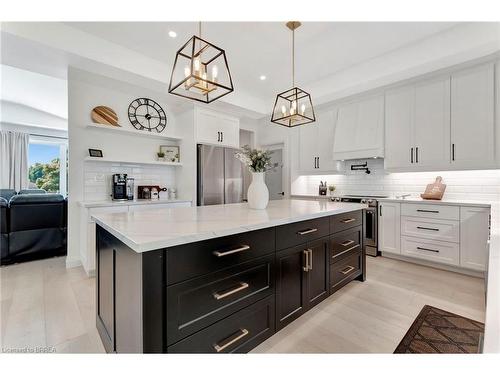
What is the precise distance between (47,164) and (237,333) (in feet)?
27.7

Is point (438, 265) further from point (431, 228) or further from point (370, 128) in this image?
point (370, 128)

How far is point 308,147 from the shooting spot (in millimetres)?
4926

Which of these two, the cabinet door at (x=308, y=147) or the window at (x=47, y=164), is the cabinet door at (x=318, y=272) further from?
the window at (x=47, y=164)

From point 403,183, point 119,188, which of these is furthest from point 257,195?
point 403,183

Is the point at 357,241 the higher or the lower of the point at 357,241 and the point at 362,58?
the lower

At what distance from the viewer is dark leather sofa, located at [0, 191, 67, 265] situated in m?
3.31

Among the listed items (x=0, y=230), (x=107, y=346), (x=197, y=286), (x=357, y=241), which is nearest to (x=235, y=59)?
(x=357, y=241)

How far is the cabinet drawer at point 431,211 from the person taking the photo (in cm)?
304

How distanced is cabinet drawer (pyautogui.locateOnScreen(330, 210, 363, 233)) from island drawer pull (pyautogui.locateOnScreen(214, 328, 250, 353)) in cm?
118

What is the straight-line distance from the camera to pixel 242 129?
5.58 m

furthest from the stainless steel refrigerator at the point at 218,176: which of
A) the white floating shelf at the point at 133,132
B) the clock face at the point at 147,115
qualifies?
the clock face at the point at 147,115

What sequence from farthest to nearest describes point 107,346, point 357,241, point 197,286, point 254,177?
1. point 357,241
2. point 254,177
3. point 107,346
4. point 197,286

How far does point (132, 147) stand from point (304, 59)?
3.09 metres
